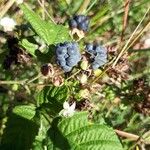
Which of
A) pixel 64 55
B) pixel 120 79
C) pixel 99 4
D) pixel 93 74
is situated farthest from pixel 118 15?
pixel 64 55

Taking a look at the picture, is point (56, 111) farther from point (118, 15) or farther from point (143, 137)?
point (118, 15)

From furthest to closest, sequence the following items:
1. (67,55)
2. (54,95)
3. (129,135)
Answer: (129,135)
(54,95)
(67,55)

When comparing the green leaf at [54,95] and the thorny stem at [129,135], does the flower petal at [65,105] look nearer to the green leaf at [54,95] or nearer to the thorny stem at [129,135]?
the green leaf at [54,95]

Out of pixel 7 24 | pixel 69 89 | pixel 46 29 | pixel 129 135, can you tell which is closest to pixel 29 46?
pixel 46 29

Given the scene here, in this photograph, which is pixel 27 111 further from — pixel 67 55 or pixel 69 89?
pixel 67 55

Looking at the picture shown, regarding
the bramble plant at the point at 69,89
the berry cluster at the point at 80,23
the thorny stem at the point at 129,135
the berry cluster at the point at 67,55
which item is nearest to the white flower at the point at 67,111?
the bramble plant at the point at 69,89
